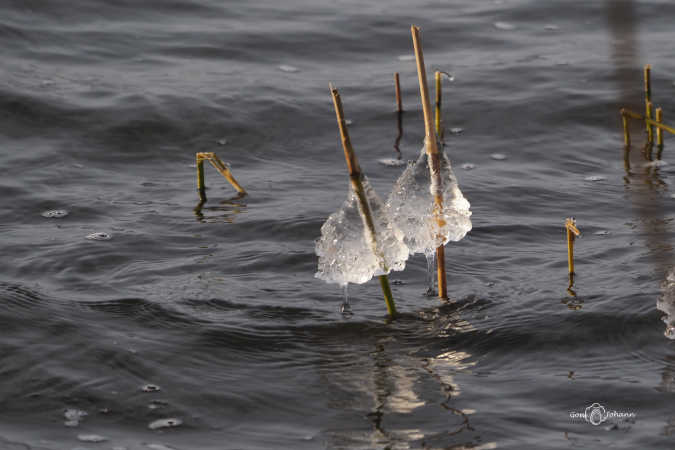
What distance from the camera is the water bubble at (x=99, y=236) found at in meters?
5.05

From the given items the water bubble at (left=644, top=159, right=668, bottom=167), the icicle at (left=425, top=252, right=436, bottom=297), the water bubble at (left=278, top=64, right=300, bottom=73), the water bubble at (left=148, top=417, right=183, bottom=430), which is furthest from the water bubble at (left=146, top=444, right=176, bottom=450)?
the water bubble at (left=278, top=64, right=300, bottom=73)

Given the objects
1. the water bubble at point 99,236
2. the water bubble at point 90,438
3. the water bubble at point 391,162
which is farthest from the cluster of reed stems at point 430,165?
the water bubble at point 391,162

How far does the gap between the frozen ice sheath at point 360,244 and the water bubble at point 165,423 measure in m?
Result: 0.76

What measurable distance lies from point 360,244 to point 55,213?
2.87 meters

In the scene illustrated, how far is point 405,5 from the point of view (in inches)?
431

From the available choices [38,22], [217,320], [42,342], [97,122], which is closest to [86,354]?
[42,342]

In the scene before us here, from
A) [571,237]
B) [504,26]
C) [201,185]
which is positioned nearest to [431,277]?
[571,237]

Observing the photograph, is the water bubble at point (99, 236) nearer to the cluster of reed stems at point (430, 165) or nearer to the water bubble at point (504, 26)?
the cluster of reed stems at point (430, 165)

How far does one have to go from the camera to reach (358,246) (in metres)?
3.34

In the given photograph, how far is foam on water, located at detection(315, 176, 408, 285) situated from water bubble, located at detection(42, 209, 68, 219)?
103 inches

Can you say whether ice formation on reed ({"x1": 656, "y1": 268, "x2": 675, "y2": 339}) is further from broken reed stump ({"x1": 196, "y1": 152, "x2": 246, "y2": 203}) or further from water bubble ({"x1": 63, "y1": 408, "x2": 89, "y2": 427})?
broken reed stump ({"x1": 196, "y1": 152, "x2": 246, "y2": 203})

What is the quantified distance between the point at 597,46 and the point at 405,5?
103 inches

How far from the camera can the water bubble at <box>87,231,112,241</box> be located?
199 inches

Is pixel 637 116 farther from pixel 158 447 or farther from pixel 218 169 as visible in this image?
pixel 218 169
